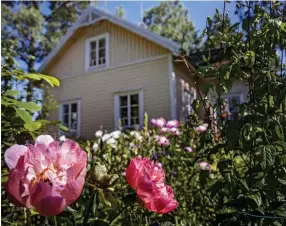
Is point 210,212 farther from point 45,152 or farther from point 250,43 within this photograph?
point 45,152

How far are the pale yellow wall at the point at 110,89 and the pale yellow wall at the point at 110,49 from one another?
33cm

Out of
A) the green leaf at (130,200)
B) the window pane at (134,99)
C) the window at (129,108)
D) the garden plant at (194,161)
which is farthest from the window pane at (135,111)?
the green leaf at (130,200)

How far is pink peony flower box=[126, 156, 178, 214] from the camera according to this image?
26.9 inches

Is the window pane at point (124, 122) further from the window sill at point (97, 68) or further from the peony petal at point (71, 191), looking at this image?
the peony petal at point (71, 191)

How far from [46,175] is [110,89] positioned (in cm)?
1124

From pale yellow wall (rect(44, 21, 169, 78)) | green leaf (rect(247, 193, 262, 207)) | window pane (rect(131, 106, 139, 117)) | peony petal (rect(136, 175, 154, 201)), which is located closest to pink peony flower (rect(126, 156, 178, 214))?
peony petal (rect(136, 175, 154, 201))

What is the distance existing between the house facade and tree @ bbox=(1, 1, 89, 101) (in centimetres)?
367

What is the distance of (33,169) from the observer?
57 centimetres

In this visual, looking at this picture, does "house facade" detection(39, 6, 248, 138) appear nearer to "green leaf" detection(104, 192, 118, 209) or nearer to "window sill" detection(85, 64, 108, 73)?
"window sill" detection(85, 64, 108, 73)

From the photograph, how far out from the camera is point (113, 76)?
1182cm

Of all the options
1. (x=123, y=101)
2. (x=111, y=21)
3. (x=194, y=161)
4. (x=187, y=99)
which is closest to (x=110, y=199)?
(x=194, y=161)

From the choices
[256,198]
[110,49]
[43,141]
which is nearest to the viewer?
[43,141]

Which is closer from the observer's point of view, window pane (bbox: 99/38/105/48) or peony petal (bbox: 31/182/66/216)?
peony petal (bbox: 31/182/66/216)

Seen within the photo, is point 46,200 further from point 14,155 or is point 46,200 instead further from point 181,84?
point 181,84
